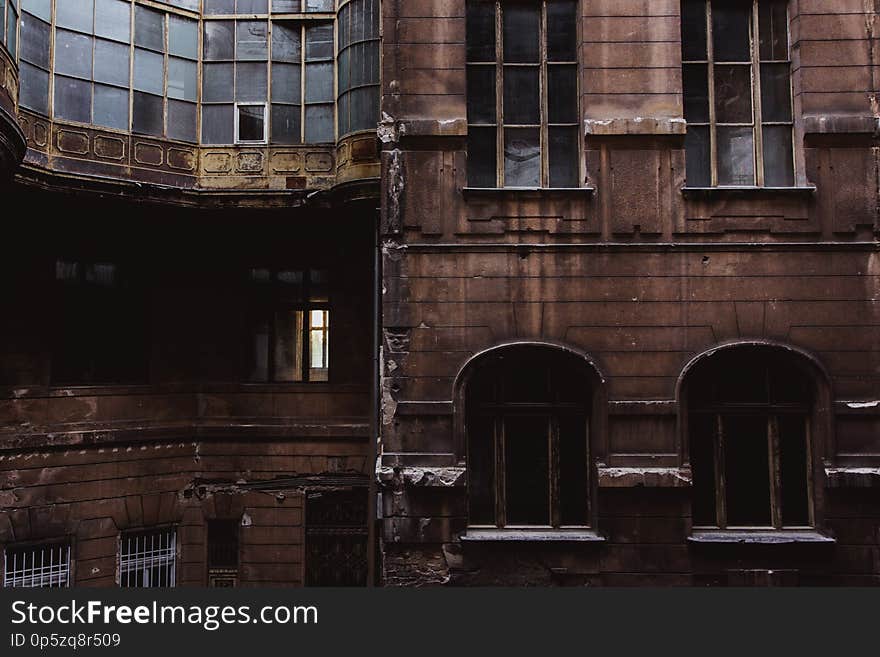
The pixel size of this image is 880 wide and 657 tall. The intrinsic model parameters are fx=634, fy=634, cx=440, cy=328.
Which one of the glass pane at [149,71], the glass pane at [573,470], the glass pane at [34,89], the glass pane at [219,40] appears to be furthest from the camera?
the glass pane at [219,40]

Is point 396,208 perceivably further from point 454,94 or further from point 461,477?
point 461,477

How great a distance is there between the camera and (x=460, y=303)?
762 cm

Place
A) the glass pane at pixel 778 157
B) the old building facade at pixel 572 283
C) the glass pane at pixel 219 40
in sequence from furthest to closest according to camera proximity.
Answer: the glass pane at pixel 219 40 < the glass pane at pixel 778 157 < the old building facade at pixel 572 283

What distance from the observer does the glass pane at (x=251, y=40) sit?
1000 centimetres

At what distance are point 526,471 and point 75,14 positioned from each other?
8.95 meters

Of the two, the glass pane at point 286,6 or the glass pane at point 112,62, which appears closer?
the glass pane at point 112,62

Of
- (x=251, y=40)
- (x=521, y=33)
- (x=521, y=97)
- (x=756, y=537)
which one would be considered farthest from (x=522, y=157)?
(x=756, y=537)

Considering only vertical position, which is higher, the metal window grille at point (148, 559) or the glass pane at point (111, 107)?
the glass pane at point (111, 107)

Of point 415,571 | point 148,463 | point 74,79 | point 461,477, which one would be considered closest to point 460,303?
point 461,477

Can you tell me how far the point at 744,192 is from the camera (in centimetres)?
764

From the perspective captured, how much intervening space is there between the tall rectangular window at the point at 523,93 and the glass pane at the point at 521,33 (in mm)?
12

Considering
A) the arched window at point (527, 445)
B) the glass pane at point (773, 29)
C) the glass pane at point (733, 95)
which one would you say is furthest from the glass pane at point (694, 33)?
the arched window at point (527, 445)

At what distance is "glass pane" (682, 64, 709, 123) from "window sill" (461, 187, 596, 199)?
1.69 metres

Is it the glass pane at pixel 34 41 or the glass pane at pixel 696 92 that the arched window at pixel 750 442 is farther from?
the glass pane at pixel 34 41
